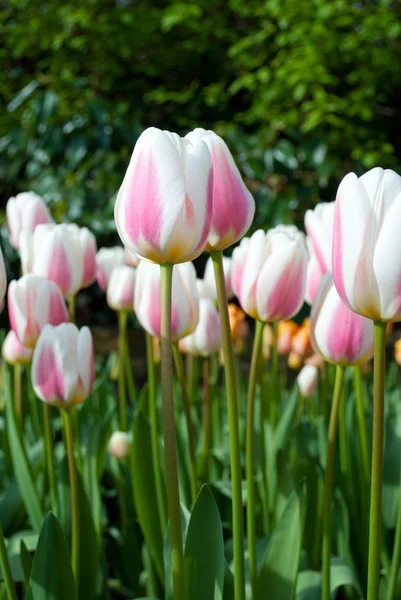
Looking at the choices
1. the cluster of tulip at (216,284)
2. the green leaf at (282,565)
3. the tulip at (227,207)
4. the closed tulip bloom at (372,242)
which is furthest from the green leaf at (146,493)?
the closed tulip bloom at (372,242)

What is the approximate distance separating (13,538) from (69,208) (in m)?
2.64

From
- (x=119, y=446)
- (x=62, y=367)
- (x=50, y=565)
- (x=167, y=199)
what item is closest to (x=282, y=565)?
(x=50, y=565)

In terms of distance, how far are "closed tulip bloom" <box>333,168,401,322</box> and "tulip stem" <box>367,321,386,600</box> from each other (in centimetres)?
2

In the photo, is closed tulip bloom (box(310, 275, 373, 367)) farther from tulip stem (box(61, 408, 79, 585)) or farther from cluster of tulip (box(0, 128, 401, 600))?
tulip stem (box(61, 408, 79, 585))

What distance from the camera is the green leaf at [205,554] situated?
78cm

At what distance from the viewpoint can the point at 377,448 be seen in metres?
0.65

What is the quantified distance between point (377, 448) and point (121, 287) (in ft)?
3.16

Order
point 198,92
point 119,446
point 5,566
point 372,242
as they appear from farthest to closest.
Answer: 1. point 198,92
2. point 119,446
3. point 5,566
4. point 372,242

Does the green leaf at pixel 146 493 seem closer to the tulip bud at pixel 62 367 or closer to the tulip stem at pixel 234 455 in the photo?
the tulip bud at pixel 62 367

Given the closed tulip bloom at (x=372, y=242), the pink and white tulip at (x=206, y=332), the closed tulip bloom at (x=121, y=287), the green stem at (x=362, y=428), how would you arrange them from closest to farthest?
the closed tulip bloom at (x=372, y=242), the green stem at (x=362, y=428), the pink and white tulip at (x=206, y=332), the closed tulip bloom at (x=121, y=287)

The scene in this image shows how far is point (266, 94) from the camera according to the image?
416cm

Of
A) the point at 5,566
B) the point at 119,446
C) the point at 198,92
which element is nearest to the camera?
the point at 5,566

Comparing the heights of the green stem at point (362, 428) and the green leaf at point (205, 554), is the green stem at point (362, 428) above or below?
below

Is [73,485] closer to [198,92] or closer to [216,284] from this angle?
[216,284]
